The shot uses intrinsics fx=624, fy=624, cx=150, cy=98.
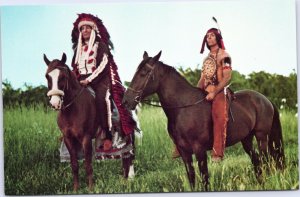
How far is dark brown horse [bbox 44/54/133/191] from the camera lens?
4613 mm

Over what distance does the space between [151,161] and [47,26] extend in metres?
1.32

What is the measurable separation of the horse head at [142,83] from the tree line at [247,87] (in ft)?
0.38

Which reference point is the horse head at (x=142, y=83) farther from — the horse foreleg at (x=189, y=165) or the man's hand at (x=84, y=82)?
the horse foreleg at (x=189, y=165)

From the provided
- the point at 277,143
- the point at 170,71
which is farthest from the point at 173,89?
the point at 277,143

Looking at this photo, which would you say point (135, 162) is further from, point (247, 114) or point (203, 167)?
point (247, 114)

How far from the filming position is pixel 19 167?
4836 mm

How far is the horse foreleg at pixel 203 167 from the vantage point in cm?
468

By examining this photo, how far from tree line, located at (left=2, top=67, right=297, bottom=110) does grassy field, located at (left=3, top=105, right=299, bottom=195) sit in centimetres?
8

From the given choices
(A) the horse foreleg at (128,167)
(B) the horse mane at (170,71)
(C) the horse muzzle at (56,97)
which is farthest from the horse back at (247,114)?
(C) the horse muzzle at (56,97)

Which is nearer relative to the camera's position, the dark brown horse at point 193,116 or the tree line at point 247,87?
the dark brown horse at point 193,116

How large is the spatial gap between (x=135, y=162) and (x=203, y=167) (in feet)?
1.74

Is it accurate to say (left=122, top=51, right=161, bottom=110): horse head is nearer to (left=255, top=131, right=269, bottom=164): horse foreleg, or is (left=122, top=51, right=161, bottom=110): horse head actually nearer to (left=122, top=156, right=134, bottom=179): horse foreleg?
(left=122, top=156, right=134, bottom=179): horse foreleg

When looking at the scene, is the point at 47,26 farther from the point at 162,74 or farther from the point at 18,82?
the point at 162,74

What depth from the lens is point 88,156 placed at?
4.75m
